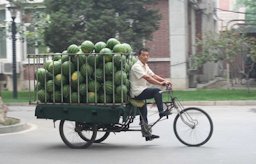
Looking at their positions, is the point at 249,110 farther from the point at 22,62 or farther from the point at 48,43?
the point at 22,62

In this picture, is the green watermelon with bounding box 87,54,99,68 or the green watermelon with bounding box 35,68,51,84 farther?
the green watermelon with bounding box 35,68,51,84

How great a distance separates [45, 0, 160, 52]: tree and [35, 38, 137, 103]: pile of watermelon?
41.4ft

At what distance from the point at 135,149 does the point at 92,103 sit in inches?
45.0

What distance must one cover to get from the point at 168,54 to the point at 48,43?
6.98 meters

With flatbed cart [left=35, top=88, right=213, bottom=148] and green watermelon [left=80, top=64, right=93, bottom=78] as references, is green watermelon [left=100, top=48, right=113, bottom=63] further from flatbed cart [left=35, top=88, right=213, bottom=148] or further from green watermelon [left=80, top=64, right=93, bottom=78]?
flatbed cart [left=35, top=88, right=213, bottom=148]

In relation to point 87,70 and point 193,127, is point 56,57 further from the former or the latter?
point 193,127

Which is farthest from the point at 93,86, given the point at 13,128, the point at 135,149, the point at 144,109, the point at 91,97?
the point at 13,128

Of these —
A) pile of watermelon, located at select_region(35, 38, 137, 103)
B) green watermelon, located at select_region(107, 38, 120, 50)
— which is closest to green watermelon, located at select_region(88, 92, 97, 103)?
pile of watermelon, located at select_region(35, 38, 137, 103)

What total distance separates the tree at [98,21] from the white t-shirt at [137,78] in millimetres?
13087

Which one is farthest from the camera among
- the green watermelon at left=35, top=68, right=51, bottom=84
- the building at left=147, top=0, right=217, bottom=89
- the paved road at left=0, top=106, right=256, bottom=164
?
the building at left=147, top=0, right=217, bottom=89

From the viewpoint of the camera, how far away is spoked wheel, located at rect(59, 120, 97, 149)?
1025 cm

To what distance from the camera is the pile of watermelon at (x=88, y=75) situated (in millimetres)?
9969

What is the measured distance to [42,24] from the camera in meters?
24.8

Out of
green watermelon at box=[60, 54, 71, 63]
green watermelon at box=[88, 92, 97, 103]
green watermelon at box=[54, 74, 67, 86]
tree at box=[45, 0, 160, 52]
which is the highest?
tree at box=[45, 0, 160, 52]
